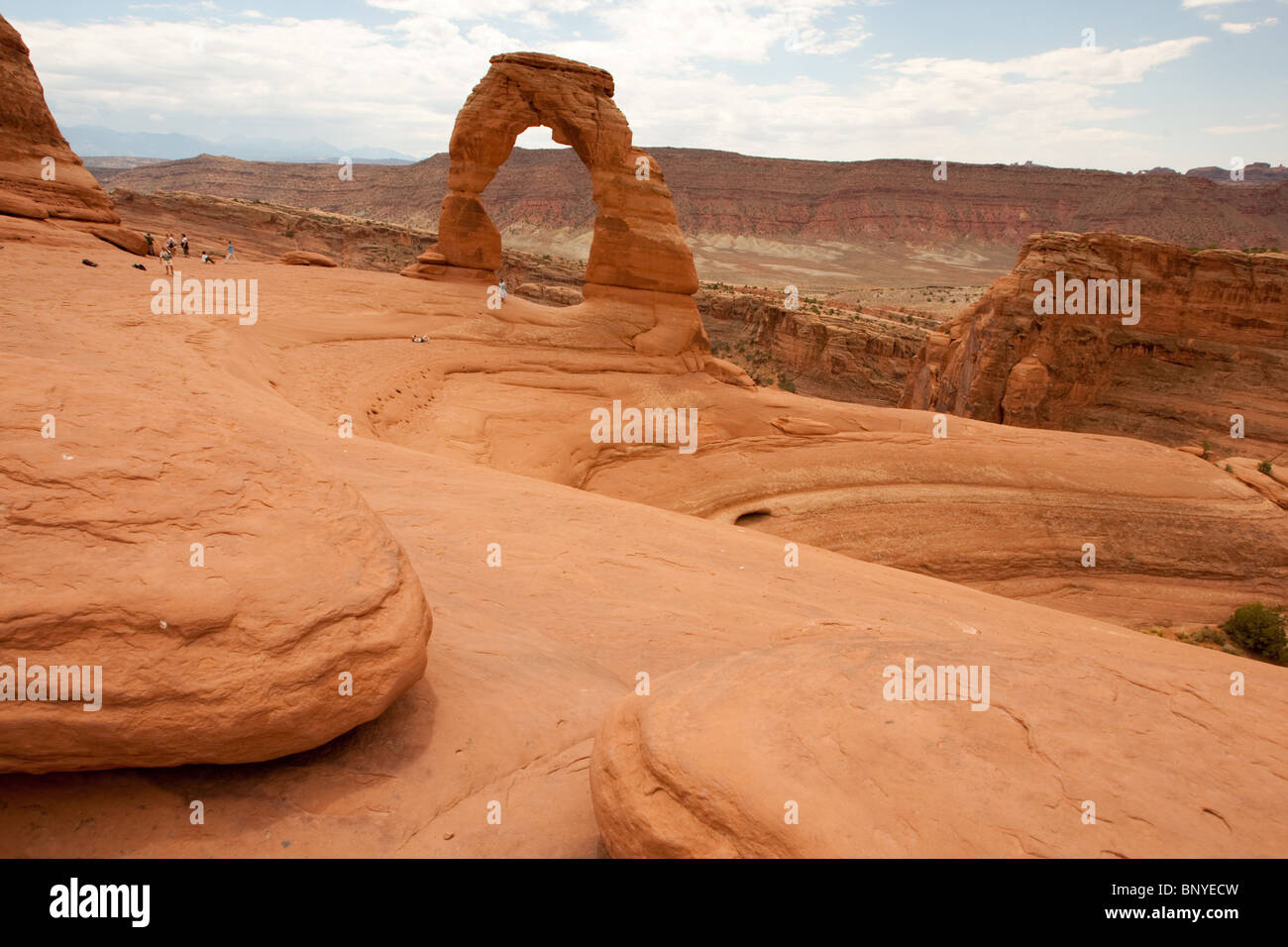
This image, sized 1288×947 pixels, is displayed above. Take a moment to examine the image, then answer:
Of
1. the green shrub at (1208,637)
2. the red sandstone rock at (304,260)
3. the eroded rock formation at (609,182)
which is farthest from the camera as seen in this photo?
the red sandstone rock at (304,260)

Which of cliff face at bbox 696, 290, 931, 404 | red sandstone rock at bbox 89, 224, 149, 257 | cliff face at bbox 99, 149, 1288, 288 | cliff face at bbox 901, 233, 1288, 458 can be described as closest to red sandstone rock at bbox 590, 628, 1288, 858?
cliff face at bbox 901, 233, 1288, 458

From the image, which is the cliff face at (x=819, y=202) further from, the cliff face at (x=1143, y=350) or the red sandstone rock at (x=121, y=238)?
the red sandstone rock at (x=121, y=238)

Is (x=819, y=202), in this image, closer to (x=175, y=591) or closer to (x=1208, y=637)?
(x=1208, y=637)

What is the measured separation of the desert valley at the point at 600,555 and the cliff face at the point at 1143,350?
0.13 meters

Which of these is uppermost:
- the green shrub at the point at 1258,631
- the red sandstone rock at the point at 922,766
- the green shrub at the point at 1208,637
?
the red sandstone rock at the point at 922,766

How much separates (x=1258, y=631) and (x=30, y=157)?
30.4m

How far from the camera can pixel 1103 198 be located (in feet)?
→ 328

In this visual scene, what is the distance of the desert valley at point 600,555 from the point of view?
2.81 meters

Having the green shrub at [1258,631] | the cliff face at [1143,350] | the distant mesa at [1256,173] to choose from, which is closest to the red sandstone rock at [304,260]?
the cliff face at [1143,350]

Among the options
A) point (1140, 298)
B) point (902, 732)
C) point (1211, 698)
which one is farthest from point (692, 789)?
point (1140, 298)

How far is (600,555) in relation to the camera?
7.26 m

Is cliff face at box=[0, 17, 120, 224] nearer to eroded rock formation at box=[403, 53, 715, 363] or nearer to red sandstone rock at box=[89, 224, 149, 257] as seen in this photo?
red sandstone rock at box=[89, 224, 149, 257]

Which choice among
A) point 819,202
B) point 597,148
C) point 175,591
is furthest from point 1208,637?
point 819,202
